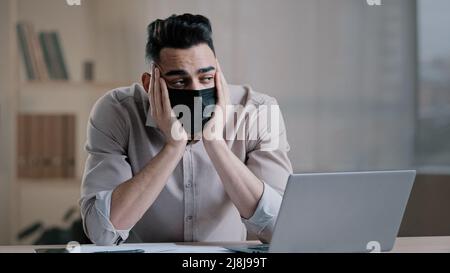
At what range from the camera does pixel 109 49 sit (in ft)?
10.6

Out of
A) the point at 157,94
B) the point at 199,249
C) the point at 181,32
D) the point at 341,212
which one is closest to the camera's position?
the point at 341,212

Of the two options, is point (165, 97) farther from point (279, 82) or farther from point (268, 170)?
point (279, 82)

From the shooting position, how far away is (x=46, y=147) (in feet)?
10.6

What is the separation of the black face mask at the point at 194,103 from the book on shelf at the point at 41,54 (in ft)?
4.71

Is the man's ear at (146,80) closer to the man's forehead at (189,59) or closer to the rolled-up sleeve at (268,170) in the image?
the man's forehead at (189,59)

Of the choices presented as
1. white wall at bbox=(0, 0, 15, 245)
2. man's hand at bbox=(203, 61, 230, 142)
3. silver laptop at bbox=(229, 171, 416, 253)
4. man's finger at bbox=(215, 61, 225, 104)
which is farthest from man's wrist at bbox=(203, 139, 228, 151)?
white wall at bbox=(0, 0, 15, 245)

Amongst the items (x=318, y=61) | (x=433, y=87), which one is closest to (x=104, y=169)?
(x=318, y=61)

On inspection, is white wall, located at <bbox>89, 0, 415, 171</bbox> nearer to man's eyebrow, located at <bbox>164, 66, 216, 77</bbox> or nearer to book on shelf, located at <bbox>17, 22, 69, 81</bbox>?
book on shelf, located at <bbox>17, 22, 69, 81</bbox>

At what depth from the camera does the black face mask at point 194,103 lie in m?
1.80

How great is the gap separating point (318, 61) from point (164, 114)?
1.65 metres

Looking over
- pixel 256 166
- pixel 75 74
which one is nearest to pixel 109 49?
pixel 75 74

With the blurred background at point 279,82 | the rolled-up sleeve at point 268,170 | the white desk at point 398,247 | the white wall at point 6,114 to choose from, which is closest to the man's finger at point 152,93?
the rolled-up sleeve at point 268,170
